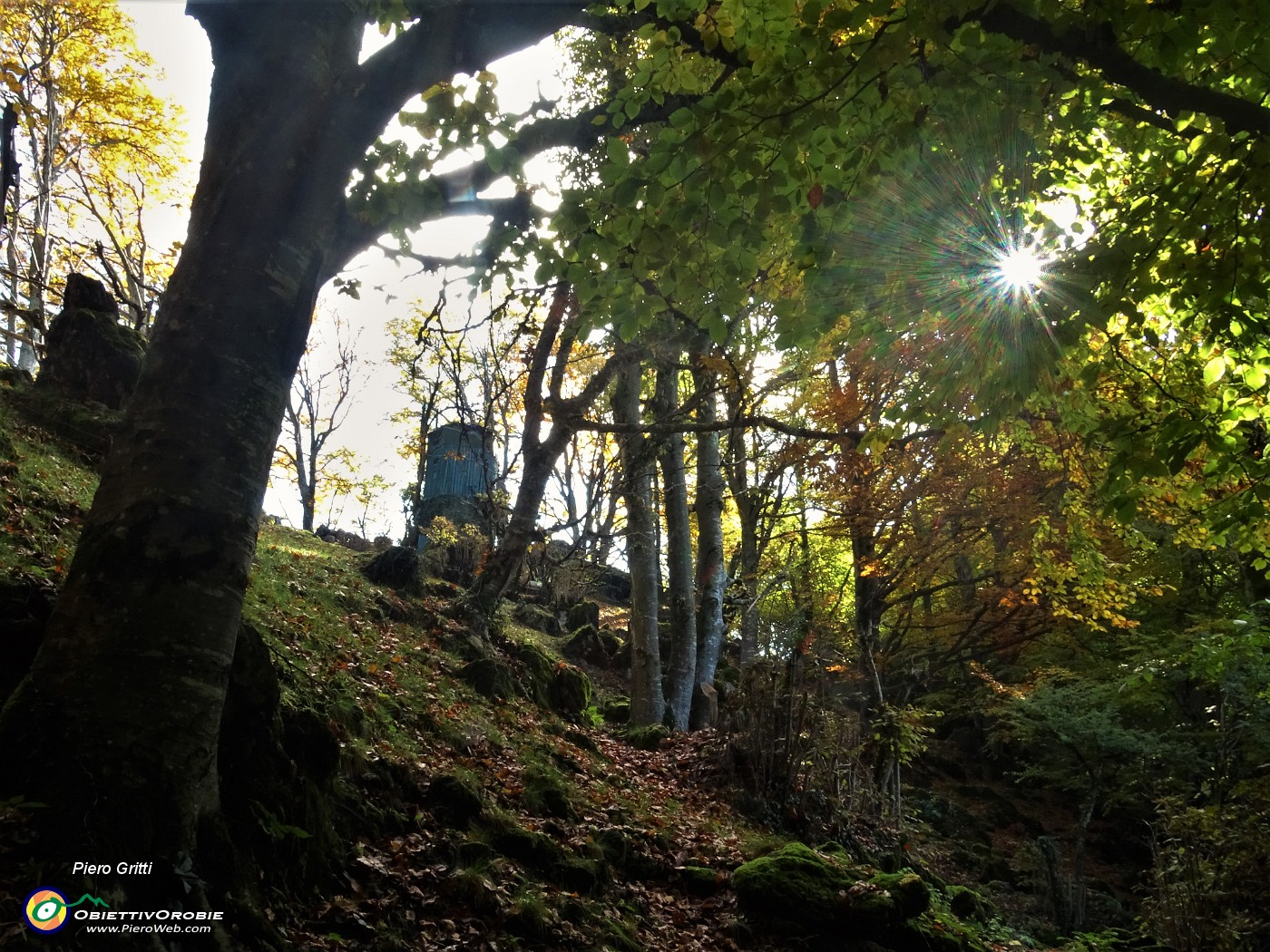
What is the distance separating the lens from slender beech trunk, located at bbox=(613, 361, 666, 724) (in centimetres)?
1073

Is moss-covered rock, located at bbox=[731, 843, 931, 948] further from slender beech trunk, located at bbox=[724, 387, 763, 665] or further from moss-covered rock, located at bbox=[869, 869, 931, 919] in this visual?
slender beech trunk, located at bbox=[724, 387, 763, 665]

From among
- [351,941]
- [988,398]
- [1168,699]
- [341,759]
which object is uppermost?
[988,398]

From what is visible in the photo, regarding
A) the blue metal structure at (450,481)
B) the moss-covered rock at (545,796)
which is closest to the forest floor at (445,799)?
the moss-covered rock at (545,796)

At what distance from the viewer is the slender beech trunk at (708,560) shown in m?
12.0

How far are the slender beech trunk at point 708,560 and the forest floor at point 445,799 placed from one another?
2194mm

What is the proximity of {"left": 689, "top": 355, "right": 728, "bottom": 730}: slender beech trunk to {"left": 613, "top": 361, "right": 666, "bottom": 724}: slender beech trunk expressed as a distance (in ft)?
3.45

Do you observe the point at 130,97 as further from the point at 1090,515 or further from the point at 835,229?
the point at 1090,515

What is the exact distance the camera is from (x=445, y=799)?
4816 mm

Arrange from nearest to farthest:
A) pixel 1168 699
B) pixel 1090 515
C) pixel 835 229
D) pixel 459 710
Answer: pixel 835 229, pixel 459 710, pixel 1090 515, pixel 1168 699

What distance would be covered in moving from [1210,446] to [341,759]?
18.4 feet

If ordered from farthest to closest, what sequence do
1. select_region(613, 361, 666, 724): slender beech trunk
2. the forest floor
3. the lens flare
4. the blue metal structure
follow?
the blue metal structure
select_region(613, 361, 666, 724): slender beech trunk
the lens flare
the forest floor

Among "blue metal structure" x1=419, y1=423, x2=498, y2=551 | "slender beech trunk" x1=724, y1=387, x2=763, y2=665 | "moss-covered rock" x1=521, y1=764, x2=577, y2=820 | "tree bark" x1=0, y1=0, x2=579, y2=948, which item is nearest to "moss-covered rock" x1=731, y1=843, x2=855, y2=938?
"moss-covered rock" x1=521, y1=764, x2=577, y2=820

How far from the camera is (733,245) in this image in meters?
3.82

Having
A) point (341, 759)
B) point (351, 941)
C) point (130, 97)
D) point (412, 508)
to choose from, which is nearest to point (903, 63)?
point (351, 941)
